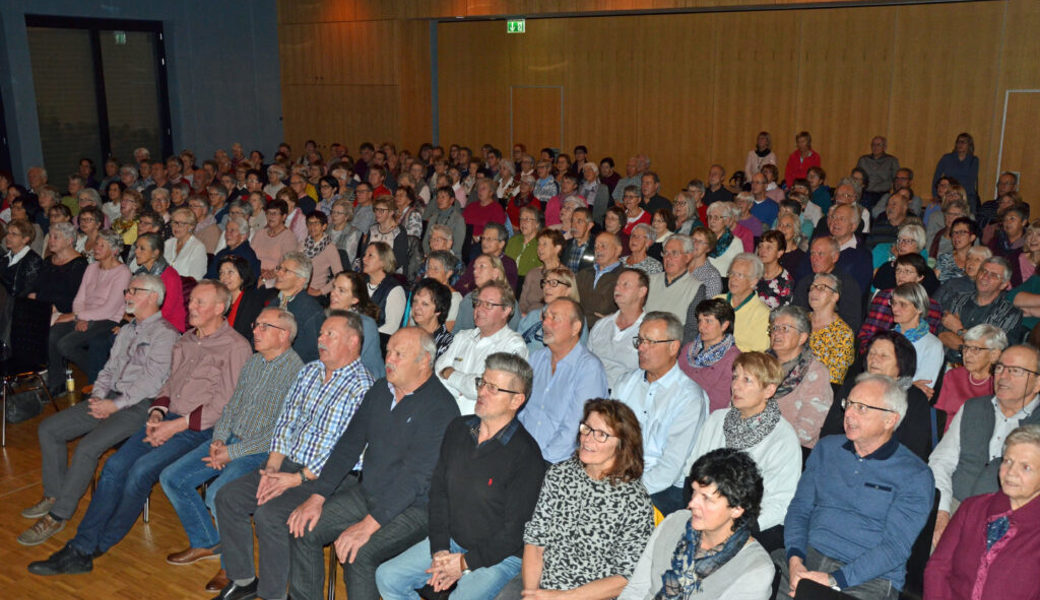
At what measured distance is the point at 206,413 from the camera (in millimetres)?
4637

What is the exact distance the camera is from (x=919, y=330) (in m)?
4.84

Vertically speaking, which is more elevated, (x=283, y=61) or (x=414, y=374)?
(x=283, y=61)

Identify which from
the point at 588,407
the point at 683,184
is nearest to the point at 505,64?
the point at 683,184

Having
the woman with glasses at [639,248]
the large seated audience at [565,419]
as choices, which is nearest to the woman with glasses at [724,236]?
the large seated audience at [565,419]

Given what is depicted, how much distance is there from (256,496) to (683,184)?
10949mm

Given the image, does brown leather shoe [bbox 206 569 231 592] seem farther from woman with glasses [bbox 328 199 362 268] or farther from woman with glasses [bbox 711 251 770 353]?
woman with glasses [bbox 328 199 362 268]

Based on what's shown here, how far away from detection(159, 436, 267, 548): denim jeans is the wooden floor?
18cm

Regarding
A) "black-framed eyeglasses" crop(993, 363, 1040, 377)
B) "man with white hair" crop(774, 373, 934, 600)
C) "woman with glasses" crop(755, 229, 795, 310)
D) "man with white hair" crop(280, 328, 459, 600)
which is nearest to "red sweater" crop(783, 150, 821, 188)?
"woman with glasses" crop(755, 229, 795, 310)

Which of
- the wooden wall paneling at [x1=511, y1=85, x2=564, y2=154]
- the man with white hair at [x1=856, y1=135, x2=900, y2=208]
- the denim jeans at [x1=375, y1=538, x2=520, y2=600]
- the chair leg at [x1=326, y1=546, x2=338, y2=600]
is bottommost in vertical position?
the chair leg at [x1=326, y1=546, x2=338, y2=600]

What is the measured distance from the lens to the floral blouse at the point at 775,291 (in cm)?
591

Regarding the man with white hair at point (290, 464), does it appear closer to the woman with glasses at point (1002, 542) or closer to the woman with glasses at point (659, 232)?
the woman with glasses at point (1002, 542)

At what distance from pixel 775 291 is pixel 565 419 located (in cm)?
239

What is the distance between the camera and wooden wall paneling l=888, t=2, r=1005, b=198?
10.9 metres

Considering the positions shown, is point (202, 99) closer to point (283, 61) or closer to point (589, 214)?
point (283, 61)
